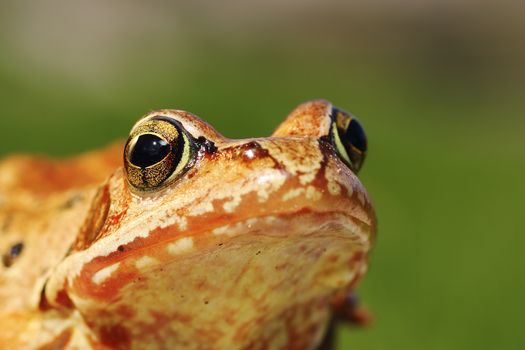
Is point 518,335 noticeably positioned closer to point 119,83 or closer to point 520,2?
point 119,83

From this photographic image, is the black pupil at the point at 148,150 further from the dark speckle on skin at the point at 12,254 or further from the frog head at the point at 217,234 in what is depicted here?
the dark speckle on skin at the point at 12,254

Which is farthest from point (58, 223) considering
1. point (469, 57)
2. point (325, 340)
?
point (469, 57)

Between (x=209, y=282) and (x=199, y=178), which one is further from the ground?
(x=199, y=178)

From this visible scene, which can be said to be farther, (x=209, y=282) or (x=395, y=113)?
(x=395, y=113)

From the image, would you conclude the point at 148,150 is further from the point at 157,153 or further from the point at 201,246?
the point at 201,246

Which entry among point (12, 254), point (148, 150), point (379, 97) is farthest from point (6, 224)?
point (379, 97)

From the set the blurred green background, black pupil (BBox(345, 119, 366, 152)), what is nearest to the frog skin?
black pupil (BBox(345, 119, 366, 152))

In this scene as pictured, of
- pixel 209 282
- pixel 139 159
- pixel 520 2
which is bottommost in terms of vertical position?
pixel 520 2
